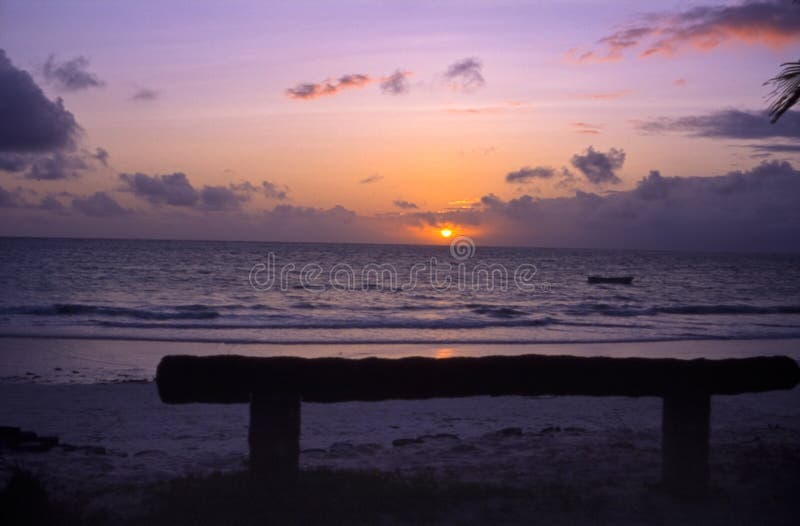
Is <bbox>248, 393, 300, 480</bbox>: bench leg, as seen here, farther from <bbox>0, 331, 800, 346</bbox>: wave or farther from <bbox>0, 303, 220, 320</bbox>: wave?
<bbox>0, 303, 220, 320</bbox>: wave

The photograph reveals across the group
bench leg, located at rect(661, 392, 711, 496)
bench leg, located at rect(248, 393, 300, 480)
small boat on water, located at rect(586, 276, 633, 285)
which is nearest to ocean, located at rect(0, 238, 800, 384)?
small boat on water, located at rect(586, 276, 633, 285)

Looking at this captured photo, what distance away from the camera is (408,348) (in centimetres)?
1894

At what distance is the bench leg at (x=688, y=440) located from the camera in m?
5.10

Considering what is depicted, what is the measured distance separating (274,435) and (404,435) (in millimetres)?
Answer: 4014

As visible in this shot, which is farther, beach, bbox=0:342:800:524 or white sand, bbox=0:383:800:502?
white sand, bbox=0:383:800:502

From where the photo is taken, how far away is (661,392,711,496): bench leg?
5.10m

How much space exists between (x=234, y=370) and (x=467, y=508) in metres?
1.91

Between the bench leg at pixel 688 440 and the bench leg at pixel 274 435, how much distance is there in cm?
282

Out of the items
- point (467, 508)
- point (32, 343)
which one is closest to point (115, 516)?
point (467, 508)

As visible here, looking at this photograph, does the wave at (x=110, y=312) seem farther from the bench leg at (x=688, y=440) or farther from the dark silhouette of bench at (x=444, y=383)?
the bench leg at (x=688, y=440)

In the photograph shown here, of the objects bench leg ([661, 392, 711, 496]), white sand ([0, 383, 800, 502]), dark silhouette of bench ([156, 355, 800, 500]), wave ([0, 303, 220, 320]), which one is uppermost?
dark silhouette of bench ([156, 355, 800, 500])

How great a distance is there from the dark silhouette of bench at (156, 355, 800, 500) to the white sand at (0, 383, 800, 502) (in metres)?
0.86

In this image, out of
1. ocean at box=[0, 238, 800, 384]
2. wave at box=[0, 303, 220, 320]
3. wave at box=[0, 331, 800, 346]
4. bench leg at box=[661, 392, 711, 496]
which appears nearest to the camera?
bench leg at box=[661, 392, 711, 496]

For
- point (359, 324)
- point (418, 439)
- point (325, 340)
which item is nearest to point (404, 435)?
point (418, 439)
